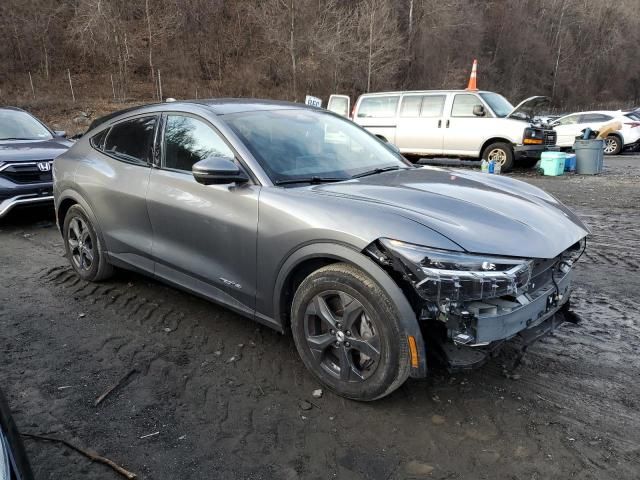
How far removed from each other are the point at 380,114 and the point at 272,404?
11.8 m

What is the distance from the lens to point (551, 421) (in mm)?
2559

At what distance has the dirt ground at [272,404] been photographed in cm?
230

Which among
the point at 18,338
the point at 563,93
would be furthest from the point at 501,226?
the point at 563,93

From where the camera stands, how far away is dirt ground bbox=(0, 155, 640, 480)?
230 cm

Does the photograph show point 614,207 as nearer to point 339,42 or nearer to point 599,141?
point 599,141

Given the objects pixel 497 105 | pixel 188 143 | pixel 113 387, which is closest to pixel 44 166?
pixel 188 143

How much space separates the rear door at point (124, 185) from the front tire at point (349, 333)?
1.59m

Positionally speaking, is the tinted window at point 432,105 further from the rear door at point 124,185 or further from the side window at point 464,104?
the rear door at point 124,185

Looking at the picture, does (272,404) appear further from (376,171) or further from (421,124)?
(421,124)

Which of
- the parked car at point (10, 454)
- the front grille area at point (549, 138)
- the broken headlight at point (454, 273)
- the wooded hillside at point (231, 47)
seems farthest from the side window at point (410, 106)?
the wooded hillside at point (231, 47)

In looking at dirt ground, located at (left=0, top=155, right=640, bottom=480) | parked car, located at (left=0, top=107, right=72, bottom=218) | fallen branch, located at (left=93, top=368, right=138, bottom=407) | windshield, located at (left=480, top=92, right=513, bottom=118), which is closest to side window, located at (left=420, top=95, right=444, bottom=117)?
windshield, located at (left=480, top=92, right=513, bottom=118)

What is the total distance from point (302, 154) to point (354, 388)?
5.17 feet

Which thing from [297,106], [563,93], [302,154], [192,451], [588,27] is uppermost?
[588,27]

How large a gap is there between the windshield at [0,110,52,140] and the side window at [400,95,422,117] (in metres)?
8.59
